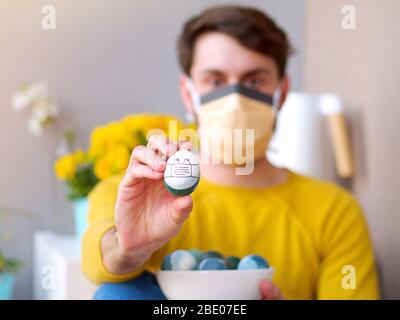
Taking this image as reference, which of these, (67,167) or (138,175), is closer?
(138,175)

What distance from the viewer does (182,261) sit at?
0.64m

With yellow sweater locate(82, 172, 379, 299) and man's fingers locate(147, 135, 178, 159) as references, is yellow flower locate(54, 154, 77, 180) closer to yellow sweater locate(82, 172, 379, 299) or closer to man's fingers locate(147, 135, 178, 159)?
yellow sweater locate(82, 172, 379, 299)

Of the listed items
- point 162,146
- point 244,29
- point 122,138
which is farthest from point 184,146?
point 122,138

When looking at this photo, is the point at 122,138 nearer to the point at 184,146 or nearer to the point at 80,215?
the point at 80,215

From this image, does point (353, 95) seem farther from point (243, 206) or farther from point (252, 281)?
point (252, 281)

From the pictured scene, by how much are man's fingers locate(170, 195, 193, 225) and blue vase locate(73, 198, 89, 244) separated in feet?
2.04

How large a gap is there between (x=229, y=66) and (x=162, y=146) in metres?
0.25

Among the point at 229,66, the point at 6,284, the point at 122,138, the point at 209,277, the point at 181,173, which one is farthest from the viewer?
the point at 6,284

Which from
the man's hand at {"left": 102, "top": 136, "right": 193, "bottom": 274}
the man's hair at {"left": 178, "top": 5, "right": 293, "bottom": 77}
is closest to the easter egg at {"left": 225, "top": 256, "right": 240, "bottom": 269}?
the man's hand at {"left": 102, "top": 136, "right": 193, "bottom": 274}

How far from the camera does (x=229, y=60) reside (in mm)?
730


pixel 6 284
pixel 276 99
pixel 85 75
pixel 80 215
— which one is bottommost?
pixel 6 284

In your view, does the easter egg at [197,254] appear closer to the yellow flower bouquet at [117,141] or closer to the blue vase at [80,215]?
the yellow flower bouquet at [117,141]

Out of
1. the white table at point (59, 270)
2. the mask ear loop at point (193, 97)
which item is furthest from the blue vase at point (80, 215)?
the mask ear loop at point (193, 97)
